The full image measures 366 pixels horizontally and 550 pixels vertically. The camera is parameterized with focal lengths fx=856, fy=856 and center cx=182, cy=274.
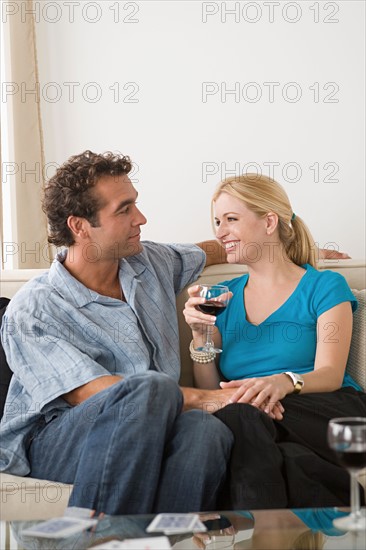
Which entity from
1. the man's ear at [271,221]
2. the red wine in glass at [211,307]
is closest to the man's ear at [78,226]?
the red wine in glass at [211,307]

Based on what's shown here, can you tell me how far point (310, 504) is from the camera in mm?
1986

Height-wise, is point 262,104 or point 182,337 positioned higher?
point 262,104

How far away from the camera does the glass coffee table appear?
1.57 meters

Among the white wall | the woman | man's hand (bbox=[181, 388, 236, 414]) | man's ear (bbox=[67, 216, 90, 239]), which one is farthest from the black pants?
the white wall

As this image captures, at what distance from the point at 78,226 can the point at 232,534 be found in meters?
1.17

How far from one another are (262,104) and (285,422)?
1.76 metres

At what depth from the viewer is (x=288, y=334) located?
2.46 meters

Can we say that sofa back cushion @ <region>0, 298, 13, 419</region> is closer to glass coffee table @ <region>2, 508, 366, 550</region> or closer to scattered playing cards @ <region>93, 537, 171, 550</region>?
glass coffee table @ <region>2, 508, 366, 550</region>

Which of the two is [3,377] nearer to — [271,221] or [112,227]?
[112,227]

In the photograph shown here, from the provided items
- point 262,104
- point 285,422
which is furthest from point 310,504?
point 262,104

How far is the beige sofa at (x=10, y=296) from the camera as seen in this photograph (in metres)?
2.06

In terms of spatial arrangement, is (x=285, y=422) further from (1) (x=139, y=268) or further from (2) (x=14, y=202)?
(2) (x=14, y=202)

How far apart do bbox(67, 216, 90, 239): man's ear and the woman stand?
39 centimetres

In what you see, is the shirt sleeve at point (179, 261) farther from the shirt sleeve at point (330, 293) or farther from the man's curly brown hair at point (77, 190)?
the shirt sleeve at point (330, 293)
